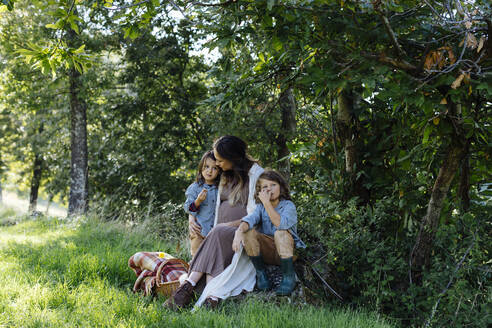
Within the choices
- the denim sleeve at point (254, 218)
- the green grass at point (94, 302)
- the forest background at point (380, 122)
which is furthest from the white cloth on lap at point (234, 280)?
the forest background at point (380, 122)

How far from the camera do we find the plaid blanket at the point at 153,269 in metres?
4.24

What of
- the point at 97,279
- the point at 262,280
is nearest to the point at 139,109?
the point at 97,279

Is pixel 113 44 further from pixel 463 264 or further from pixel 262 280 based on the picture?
pixel 463 264

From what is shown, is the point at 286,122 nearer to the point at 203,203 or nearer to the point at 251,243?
the point at 203,203

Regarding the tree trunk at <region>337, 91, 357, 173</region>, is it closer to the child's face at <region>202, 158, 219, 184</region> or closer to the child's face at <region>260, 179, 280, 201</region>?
the child's face at <region>260, 179, 280, 201</region>

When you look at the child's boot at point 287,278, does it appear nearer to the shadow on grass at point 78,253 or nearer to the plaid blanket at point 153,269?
the plaid blanket at point 153,269

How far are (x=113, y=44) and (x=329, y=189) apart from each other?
8.18 metres

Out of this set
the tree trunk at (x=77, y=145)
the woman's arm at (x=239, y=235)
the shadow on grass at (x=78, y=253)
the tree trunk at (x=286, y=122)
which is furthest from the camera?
the tree trunk at (x=77, y=145)

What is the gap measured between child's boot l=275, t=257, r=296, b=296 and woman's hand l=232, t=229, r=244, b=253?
399 millimetres

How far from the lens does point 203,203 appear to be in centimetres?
475

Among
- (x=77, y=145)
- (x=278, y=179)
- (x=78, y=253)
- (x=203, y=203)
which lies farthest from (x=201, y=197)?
(x=77, y=145)

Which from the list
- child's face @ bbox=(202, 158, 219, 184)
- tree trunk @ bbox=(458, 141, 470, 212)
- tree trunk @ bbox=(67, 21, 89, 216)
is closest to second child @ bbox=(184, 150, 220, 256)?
child's face @ bbox=(202, 158, 219, 184)

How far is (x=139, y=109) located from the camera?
1169cm

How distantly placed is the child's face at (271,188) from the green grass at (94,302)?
36.5 inches
